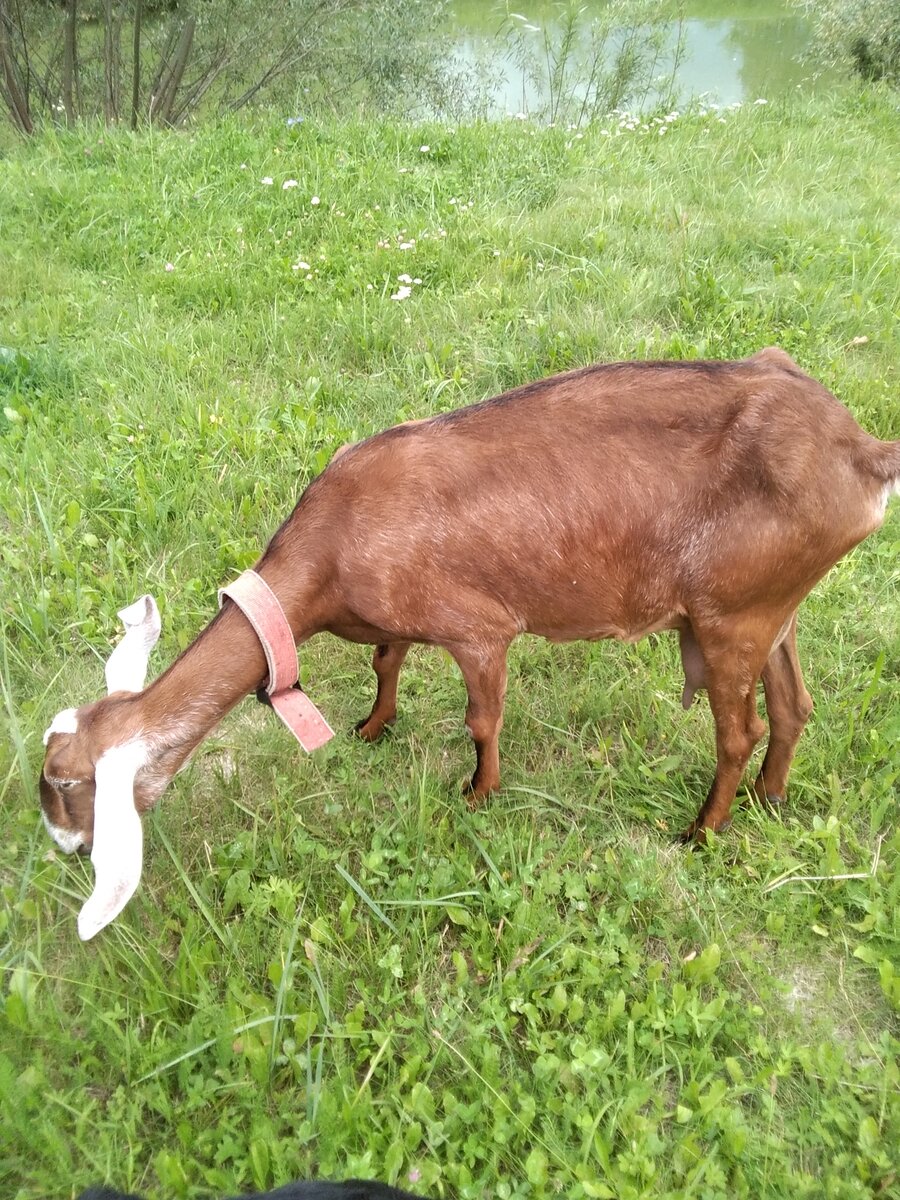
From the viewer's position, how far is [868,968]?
2.45 metres

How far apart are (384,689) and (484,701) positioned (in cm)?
53

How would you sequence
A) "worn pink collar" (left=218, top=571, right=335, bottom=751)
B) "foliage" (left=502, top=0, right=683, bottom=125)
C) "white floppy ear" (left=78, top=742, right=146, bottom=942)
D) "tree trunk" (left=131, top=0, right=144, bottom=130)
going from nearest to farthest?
"white floppy ear" (left=78, top=742, right=146, bottom=942) < "worn pink collar" (left=218, top=571, right=335, bottom=751) < "foliage" (left=502, top=0, right=683, bottom=125) < "tree trunk" (left=131, top=0, right=144, bottom=130)

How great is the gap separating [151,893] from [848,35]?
12.1m

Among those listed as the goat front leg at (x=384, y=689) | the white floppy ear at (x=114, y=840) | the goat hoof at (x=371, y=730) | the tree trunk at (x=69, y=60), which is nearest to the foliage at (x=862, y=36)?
the tree trunk at (x=69, y=60)

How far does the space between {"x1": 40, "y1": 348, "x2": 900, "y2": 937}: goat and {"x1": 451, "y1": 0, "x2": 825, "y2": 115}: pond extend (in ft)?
24.6

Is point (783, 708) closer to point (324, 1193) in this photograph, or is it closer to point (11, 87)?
point (324, 1193)

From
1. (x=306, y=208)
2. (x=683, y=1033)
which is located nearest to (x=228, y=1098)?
(x=683, y=1033)

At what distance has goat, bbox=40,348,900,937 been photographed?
92.5 inches

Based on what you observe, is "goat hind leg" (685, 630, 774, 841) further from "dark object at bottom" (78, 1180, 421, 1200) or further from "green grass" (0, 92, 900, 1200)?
"dark object at bottom" (78, 1180, 421, 1200)

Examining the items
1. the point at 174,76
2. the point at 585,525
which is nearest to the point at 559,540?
the point at 585,525

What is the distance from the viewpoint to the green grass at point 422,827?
6.84 feet

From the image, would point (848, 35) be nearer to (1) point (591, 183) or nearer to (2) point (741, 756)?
(1) point (591, 183)

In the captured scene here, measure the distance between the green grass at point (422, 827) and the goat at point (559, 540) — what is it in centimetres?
46

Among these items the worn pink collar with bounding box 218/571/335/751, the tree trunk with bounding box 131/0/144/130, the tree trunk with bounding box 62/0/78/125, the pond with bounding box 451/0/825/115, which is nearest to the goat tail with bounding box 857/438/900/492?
the worn pink collar with bounding box 218/571/335/751
